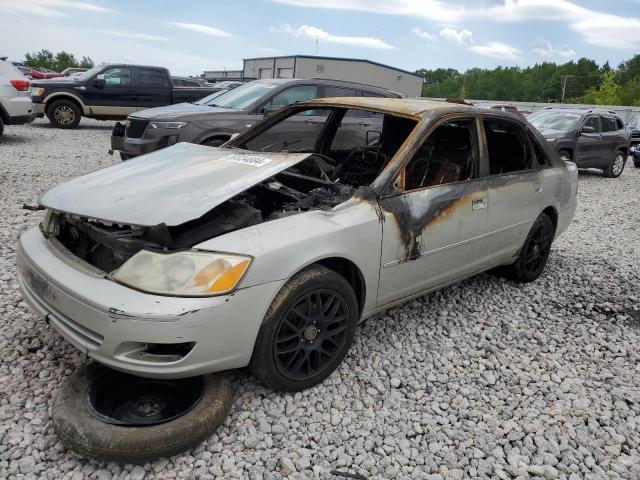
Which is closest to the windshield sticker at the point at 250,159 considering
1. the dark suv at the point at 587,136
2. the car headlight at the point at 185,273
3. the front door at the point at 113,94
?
the car headlight at the point at 185,273

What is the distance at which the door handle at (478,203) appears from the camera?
3553 millimetres

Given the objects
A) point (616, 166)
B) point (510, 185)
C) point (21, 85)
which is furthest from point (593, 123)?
point (21, 85)

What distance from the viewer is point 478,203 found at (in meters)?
3.59

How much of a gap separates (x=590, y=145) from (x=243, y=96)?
7907mm

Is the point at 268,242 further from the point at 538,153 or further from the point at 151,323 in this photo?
the point at 538,153

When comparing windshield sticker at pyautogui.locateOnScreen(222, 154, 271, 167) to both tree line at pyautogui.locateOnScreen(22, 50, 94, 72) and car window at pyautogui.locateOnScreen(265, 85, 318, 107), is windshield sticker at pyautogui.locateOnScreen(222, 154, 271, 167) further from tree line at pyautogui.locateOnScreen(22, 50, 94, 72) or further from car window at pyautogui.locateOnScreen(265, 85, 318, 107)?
tree line at pyautogui.locateOnScreen(22, 50, 94, 72)

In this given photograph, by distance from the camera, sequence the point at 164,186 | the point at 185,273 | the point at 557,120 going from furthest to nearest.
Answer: the point at 557,120 → the point at 164,186 → the point at 185,273

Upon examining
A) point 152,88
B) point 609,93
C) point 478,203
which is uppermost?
point 609,93

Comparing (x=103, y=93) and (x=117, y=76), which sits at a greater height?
(x=117, y=76)

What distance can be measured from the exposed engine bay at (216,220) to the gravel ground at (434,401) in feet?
2.26

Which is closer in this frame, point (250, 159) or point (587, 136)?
point (250, 159)

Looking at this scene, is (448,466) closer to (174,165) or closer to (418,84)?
(174,165)

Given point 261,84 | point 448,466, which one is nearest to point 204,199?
point 448,466

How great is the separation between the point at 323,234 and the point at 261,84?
5957 mm
